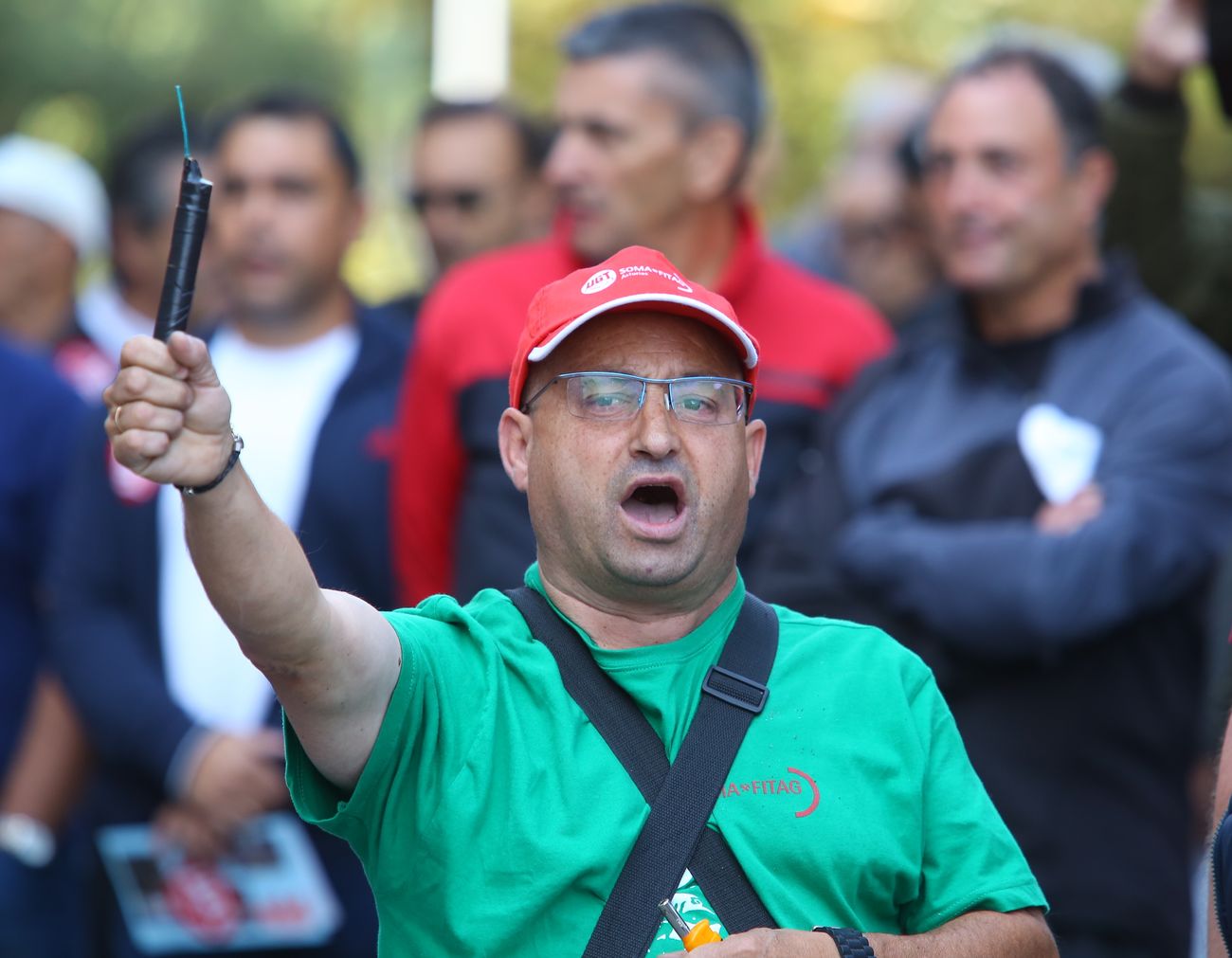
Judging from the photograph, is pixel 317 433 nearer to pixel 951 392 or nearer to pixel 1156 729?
pixel 951 392

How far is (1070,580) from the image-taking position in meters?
4.52

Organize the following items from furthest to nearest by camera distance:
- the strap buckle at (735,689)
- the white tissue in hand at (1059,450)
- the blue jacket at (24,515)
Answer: the blue jacket at (24,515), the white tissue in hand at (1059,450), the strap buckle at (735,689)

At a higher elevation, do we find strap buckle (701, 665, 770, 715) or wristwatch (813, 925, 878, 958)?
strap buckle (701, 665, 770, 715)

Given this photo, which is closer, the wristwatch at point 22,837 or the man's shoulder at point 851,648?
the man's shoulder at point 851,648

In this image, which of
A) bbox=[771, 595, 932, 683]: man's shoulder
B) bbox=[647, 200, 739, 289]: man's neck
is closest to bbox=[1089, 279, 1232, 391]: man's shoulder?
bbox=[647, 200, 739, 289]: man's neck

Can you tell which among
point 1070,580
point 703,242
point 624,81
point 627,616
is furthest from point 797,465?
point 627,616

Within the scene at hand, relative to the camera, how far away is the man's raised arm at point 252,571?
2.58 metres

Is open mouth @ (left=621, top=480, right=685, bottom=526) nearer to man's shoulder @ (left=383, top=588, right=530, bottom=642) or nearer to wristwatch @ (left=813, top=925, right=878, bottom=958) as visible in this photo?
man's shoulder @ (left=383, top=588, right=530, bottom=642)

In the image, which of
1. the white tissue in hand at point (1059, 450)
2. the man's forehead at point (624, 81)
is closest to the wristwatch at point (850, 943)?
the white tissue in hand at point (1059, 450)

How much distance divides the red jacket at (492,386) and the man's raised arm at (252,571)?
7.01 feet

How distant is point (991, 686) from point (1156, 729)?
415 millimetres

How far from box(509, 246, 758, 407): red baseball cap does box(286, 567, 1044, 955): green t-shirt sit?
432 millimetres

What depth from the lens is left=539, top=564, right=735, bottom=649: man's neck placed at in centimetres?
310

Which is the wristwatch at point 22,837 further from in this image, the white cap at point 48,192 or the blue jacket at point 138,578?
the white cap at point 48,192
